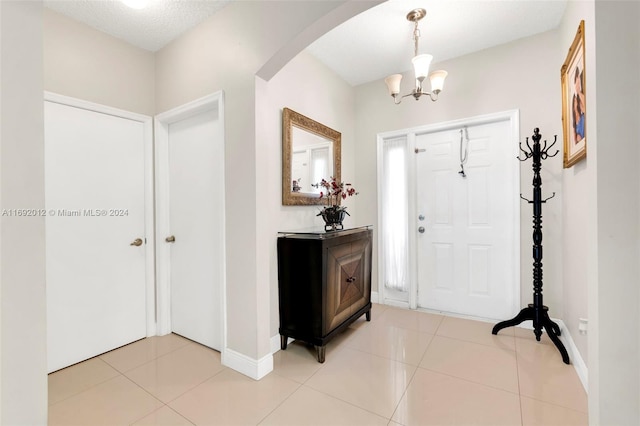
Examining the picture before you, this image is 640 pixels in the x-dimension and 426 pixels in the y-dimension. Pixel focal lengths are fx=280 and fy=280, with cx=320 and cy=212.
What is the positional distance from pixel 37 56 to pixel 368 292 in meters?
2.75

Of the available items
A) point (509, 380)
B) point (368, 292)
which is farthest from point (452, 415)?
point (368, 292)

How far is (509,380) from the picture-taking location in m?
1.83

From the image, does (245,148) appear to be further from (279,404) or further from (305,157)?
(279,404)

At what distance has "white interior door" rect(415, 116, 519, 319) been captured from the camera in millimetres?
2707

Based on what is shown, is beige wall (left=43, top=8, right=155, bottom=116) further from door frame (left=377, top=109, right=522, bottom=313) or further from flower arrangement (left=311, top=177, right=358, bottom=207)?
door frame (left=377, top=109, right=522, bottom=313)

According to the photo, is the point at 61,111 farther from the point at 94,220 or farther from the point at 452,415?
the point at 452,415

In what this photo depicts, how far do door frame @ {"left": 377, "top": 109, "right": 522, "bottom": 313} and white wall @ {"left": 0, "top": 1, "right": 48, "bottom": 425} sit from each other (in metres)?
2.89

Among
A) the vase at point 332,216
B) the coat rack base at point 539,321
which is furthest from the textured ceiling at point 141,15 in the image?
the coat rack base at point 539,321

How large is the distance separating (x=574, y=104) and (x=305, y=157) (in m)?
2.03

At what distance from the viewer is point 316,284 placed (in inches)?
82.9

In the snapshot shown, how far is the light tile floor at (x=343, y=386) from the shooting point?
5.05 feet

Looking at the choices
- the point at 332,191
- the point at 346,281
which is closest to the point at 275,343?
the point at 346,281

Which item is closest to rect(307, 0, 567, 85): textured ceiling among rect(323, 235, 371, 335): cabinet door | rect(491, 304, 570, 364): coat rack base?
rect(323, 235, 371, 335): cabinet door

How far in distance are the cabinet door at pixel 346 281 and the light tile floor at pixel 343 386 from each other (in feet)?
0.96
